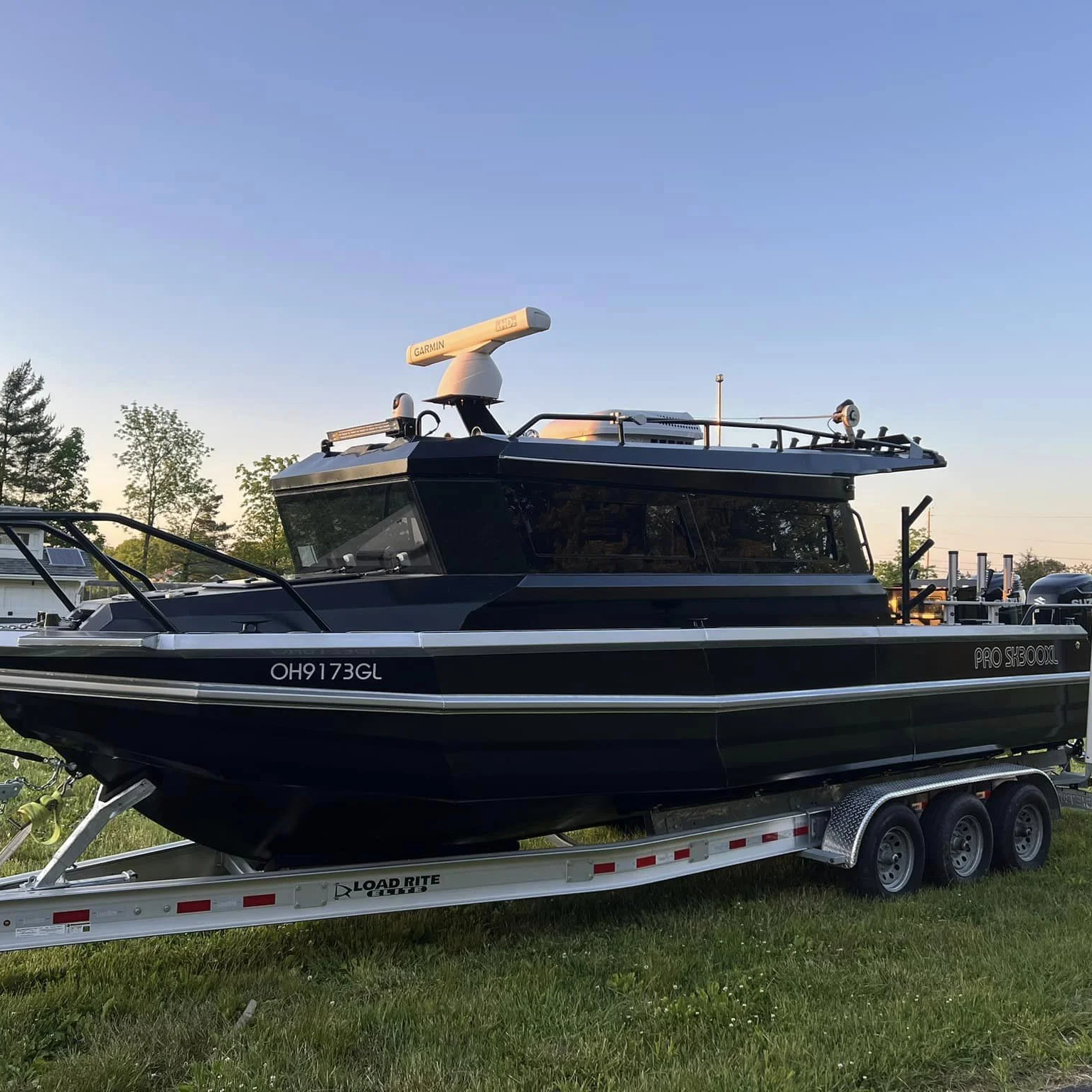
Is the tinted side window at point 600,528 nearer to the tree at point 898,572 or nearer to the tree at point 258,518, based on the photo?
the tree at point 898,572

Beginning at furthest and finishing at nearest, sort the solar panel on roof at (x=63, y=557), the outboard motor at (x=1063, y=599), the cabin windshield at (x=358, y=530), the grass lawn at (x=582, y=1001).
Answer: the solar panel on roof at (x=63, y=557)
the outboard motor at (x=1063, y=599)
the cabin windshield at (x=358, y=530)
the grass lawn at (x=582, y=1001)

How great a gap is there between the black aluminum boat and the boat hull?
1 cm

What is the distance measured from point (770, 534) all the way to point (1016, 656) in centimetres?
248

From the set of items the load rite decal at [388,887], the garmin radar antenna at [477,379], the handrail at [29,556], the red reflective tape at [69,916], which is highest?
the garmin radar antenna at [477,379]

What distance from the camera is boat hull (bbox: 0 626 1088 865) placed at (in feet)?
14.7

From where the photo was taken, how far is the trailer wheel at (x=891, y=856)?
6438mm

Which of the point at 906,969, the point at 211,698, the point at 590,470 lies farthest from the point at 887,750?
the point at 211,698

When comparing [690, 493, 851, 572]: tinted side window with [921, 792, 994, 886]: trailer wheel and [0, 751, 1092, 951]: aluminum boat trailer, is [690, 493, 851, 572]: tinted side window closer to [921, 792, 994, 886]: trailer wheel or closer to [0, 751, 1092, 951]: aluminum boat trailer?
[0, 751, 1092, 951]: aluminum boat trailer

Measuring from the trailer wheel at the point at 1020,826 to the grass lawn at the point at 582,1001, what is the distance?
1.00 m

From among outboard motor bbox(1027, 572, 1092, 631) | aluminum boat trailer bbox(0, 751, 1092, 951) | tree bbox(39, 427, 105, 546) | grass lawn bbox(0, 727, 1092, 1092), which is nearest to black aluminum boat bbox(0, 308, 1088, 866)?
aluminum boat trailer bbox(0, 751, 1092, 951)

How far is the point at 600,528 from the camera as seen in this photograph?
5.77 metres

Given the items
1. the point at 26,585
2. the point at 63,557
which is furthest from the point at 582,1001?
the point at 26,585

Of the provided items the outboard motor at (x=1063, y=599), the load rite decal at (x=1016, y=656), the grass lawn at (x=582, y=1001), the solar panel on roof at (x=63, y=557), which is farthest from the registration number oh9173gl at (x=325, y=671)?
the solar panel on roof at (x=63, y=557)

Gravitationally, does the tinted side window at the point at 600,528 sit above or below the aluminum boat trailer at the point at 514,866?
above
